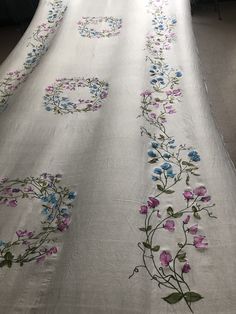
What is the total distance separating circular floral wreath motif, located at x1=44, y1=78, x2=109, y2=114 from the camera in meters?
1.40

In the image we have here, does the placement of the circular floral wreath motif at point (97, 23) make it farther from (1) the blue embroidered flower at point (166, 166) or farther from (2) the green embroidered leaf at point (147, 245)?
(2) the green embroidered leaf at point (147, 245)

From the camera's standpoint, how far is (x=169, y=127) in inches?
48.3

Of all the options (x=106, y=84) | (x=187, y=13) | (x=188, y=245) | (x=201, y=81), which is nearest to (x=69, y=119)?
(x=106, y=84)

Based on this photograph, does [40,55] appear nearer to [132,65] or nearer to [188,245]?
[132,65]

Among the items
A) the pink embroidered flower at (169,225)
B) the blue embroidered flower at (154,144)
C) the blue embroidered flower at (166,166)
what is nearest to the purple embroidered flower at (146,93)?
the blue embroidered flower at (154,144)

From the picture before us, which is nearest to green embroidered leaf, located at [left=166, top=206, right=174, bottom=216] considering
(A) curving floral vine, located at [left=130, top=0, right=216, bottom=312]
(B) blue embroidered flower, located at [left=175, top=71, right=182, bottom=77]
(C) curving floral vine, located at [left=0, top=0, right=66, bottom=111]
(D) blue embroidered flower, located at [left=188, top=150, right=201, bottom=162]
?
(A) curving floral vine, located at [left=130, top=0, right=216, bottom=312]

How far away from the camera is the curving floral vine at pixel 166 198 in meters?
0.82

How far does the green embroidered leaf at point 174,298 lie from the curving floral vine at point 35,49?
3.48ft

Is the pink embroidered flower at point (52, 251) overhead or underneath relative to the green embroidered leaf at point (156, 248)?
underneath

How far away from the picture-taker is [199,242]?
877 millimetres

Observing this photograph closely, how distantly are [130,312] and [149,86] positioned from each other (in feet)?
3.19

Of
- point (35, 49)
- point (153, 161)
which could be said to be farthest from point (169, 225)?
point (35, 49)

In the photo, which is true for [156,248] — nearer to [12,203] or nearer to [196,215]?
[196,215]

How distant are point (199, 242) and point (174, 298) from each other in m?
0.17
